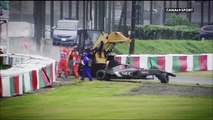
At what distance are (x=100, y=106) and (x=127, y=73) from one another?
5.86m

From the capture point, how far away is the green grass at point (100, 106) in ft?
44.4

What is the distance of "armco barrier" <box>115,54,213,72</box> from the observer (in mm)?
23312

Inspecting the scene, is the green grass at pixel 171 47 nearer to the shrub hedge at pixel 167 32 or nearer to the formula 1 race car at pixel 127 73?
the shrub hedge at pixel 167 32

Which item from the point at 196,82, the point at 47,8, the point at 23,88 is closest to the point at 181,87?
the point at 196,82

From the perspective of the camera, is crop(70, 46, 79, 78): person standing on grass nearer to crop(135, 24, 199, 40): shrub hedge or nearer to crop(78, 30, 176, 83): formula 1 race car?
crop(78, 30, 176, 83): formula 1 race car

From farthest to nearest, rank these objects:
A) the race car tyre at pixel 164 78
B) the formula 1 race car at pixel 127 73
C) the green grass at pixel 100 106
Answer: the race car tyre at pixel 164 78 → the formula 1 race car at pixel 127 73 → the green grass at pixel 100 106

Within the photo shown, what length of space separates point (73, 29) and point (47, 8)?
2.86 meters

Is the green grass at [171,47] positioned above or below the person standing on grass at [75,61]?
above

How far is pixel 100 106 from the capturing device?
14.6 meters

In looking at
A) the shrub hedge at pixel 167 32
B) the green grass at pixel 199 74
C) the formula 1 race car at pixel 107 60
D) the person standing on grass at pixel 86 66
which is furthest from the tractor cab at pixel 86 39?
the green grass at pixel 199 74

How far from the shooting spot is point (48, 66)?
18.2 m

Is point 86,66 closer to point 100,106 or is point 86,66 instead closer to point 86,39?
point 86,39

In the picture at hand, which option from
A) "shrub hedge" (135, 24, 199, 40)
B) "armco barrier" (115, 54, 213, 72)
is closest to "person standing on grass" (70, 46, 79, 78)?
"armco barrier" (115, 54, 213, 72)

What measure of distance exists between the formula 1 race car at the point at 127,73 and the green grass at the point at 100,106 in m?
2.98
